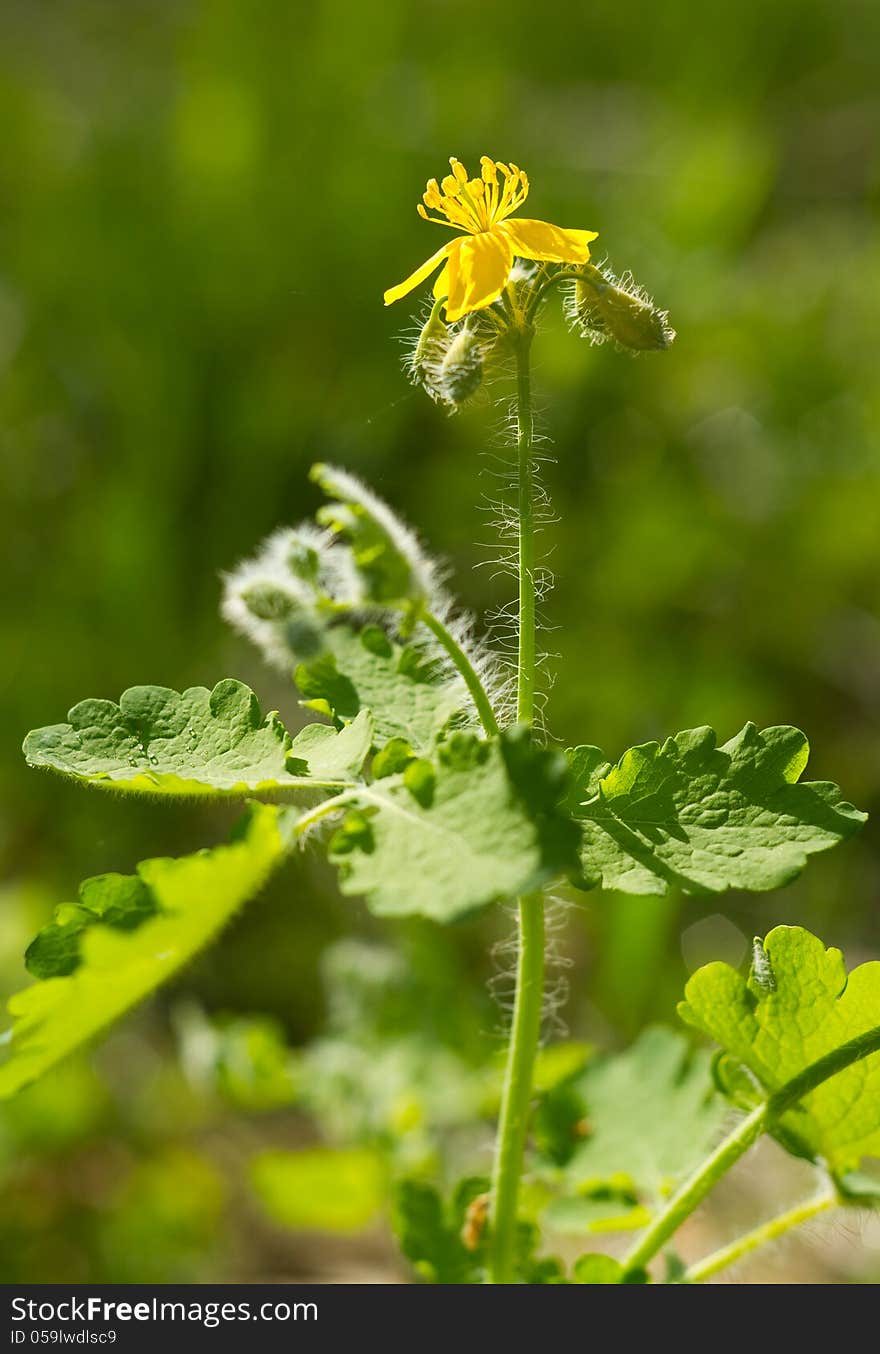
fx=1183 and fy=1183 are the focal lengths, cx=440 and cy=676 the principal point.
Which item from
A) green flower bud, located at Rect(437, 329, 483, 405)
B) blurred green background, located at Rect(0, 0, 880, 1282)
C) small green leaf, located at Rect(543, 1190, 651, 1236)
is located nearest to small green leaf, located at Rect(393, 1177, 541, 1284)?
small green leaf, located at Rect(543, 1190, 651, 1236)

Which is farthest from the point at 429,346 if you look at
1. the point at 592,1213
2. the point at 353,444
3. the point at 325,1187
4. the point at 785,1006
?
the point at 353,444

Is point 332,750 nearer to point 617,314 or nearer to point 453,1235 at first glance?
point 617,314

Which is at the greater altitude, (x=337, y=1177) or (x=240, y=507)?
(x=240, y=507)

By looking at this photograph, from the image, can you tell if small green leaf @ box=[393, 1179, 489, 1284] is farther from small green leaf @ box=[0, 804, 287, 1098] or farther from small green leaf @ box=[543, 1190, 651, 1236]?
small green leaf @ box=[0, 804, 287, 1098]

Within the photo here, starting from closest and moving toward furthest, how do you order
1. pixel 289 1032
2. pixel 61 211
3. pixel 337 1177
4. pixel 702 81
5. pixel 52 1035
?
pixel 52 1035, pixel 337 1177, pixel 289 1032, pixel 61 211, pixel 702 81
